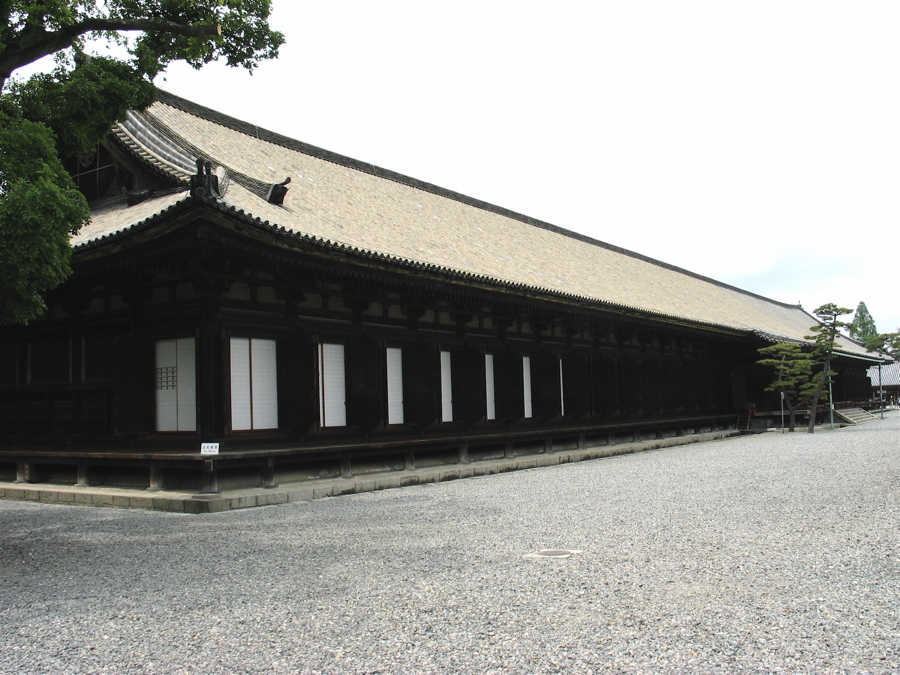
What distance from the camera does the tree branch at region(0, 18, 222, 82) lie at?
8.19 metres

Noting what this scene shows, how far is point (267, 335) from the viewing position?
11.6 metres

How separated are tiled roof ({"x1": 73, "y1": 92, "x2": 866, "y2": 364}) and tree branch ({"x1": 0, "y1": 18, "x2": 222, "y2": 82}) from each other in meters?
2.25

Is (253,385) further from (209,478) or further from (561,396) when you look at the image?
(561,396)

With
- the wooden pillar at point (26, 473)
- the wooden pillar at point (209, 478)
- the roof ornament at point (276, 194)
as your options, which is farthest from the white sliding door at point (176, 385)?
the roof ornament at point (276, 194)

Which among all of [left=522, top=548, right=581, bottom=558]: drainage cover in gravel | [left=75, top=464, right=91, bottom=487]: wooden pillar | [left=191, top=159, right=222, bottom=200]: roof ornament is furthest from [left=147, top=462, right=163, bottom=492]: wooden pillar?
[left=522, top=548, right=581, bottom=558]: drainage cover in gravel

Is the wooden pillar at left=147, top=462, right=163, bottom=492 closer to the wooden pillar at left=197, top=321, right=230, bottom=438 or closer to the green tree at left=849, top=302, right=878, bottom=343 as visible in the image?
the wooden pillar at left=197, top=321, right=230, bottom=438

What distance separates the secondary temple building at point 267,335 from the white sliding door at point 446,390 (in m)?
0.04

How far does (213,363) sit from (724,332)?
2046cm

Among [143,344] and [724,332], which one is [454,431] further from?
[724,332]

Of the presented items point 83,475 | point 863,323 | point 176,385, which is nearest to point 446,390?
point 176,385

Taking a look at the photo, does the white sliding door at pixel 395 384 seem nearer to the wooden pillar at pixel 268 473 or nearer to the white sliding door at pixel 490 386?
the white sliding door at pixel 490 386

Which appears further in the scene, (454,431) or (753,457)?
(753,457)

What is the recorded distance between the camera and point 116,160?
1378 cm

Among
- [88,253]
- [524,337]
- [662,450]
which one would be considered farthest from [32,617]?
[662,450]
